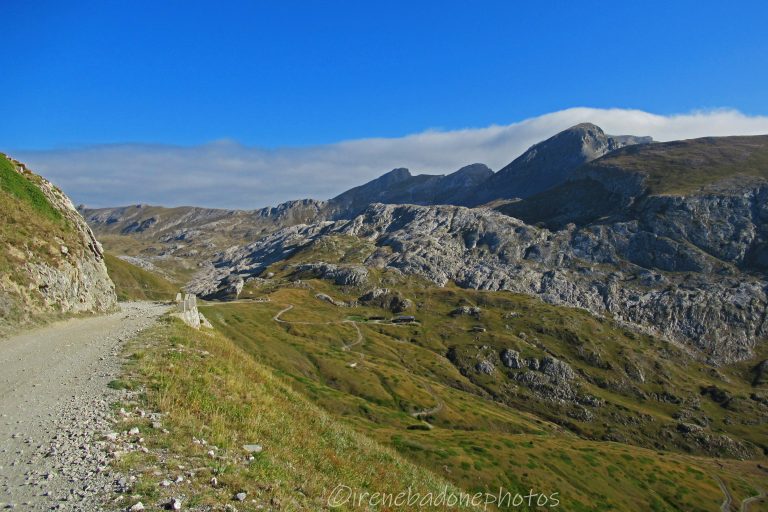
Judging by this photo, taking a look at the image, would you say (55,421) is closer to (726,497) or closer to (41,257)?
(41,257)

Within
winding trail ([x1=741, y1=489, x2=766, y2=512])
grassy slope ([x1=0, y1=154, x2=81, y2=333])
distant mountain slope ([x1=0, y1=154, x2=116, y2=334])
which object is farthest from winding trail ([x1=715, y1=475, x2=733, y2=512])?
grassy slope ([x1=0, y1=154, x2=81, y2=333])

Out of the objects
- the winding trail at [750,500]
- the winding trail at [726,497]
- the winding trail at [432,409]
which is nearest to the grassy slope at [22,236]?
the winding trail at [432,409]

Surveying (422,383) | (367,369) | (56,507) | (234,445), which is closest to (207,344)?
(234,445)

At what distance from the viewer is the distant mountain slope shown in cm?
3700

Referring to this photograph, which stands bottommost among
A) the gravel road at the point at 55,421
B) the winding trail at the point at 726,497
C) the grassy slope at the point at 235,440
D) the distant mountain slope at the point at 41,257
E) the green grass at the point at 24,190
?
the winding trail at the point at 726,497

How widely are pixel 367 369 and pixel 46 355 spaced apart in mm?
146549

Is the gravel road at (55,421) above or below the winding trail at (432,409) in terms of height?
above

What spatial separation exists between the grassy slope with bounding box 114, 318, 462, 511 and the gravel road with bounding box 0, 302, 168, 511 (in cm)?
112

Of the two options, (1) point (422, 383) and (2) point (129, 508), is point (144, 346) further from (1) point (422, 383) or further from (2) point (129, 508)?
(1) point (422, 383)

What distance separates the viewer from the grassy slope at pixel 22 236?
35844 mm

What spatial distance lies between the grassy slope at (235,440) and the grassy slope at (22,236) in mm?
13111

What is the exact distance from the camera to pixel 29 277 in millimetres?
38750

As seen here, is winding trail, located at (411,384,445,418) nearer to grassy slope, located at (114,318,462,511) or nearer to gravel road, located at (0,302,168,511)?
grassy slope, located at (114,318,462,511)

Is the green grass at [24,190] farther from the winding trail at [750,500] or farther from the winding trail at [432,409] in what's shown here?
the winding trail at [750,500]
